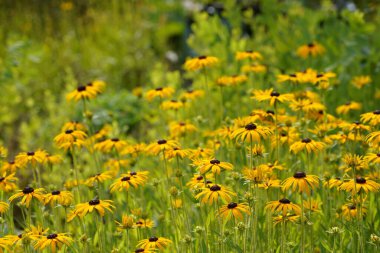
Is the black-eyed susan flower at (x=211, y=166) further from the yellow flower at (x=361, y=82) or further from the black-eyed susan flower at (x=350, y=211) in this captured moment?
the yellow flower at (x=361, y=82)

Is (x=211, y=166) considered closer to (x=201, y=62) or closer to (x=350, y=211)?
(x=350, y=211)

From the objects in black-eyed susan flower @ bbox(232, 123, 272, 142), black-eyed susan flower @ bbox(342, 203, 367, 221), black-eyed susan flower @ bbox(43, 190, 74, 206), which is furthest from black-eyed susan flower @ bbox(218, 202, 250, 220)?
black-eyed susan flower @ bbox(43, 190, 74, 206)

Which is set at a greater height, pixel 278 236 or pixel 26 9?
pixel 26 9

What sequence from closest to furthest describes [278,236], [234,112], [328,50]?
[278,236] → [234,112] → [328,50]

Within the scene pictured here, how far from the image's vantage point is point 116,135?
13.1ft

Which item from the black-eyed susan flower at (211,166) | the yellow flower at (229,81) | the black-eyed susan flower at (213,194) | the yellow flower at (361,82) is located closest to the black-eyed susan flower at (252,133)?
the black-eyed susan flower at (211,166)

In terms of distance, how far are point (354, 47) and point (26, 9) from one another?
4851 millimetres

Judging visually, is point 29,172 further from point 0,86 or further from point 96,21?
point 96,21

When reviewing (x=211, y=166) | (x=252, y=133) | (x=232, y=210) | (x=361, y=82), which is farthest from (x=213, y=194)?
(x=361, y=82)

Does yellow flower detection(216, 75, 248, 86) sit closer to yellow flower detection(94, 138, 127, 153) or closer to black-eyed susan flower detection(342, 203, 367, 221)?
yellow flower detection(94, 138, 127, 153)

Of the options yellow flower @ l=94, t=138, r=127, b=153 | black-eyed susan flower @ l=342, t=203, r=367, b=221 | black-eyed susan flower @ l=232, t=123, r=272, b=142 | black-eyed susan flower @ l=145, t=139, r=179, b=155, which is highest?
yellow flower @ l=94, t=138, r=127, b=153

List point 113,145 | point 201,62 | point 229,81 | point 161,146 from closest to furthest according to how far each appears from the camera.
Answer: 1. point 161,146
2. point 113,145
3. point 201,62
4. point 229,81

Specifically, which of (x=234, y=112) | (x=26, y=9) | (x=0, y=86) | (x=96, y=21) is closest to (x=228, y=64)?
(x=234, y=112)

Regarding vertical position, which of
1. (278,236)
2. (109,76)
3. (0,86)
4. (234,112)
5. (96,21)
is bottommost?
(278,236)
